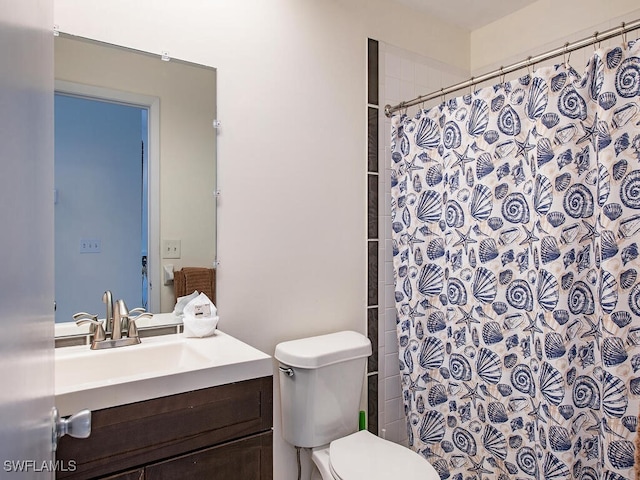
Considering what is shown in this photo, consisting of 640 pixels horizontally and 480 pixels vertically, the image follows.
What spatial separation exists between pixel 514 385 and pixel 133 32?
197 centimetres

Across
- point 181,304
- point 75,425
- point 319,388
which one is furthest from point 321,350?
point 75,425

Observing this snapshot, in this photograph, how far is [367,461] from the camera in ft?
5.12

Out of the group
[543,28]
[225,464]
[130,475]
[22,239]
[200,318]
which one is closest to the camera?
[22,239]

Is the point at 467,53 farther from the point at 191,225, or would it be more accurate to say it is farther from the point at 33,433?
the point at 33,433

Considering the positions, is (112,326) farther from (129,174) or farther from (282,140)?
(282,140)

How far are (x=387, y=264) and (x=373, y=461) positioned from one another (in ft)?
3.18

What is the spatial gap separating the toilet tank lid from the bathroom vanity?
0.36m

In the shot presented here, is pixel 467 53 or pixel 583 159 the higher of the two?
pixel 467 53

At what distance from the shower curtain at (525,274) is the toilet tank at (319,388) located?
0.44 meters

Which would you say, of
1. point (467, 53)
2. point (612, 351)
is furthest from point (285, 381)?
point (467, 53)

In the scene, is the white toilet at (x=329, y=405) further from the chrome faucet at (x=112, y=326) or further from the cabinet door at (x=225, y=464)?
the chrome faucet at (x=112, y=326)

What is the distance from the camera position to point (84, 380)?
126 centimetres

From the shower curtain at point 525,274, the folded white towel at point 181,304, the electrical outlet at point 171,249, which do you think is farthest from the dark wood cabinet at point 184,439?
the shower curtain at point 525,274

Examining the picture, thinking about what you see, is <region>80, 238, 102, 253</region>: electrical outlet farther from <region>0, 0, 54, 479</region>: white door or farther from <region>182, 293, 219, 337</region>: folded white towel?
<region>0, 0, 54, 479</region>: white door
